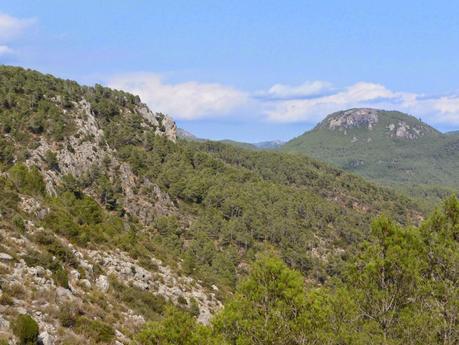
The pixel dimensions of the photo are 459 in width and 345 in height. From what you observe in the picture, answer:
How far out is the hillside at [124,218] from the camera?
2425 cm

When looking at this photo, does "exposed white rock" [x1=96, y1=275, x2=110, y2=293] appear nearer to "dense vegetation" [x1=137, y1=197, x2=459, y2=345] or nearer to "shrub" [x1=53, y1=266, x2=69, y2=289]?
"shrub" [x1=53, y1=266, x2=69, y2=289]

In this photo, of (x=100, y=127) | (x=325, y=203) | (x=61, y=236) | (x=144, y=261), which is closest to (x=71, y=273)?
(x=61, y=236)

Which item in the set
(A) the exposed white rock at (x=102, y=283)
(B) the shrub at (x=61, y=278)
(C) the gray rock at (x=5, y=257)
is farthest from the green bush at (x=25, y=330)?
(A) the exposed white rock at (x=102, y=283)

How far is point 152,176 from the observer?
314 feet

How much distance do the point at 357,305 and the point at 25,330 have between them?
52.4ft

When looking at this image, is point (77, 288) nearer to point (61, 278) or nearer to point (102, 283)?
point (61, 278)

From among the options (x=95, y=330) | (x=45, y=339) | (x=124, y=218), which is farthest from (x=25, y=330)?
(x=124, y=218)

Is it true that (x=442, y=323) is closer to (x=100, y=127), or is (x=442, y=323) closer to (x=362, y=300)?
(x=362, y=300)

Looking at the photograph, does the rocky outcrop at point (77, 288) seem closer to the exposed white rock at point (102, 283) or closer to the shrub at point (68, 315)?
the exposed white rock at point (102, 283)

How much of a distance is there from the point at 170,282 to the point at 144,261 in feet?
10.6

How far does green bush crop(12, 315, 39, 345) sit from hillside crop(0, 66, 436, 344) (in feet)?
1.32

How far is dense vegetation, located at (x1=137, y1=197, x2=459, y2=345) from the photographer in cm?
1850

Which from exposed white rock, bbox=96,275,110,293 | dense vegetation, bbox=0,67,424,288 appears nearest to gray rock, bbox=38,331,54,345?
exposed white rock, bbox=96,275,110,293

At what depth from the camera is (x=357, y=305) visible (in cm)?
2227
